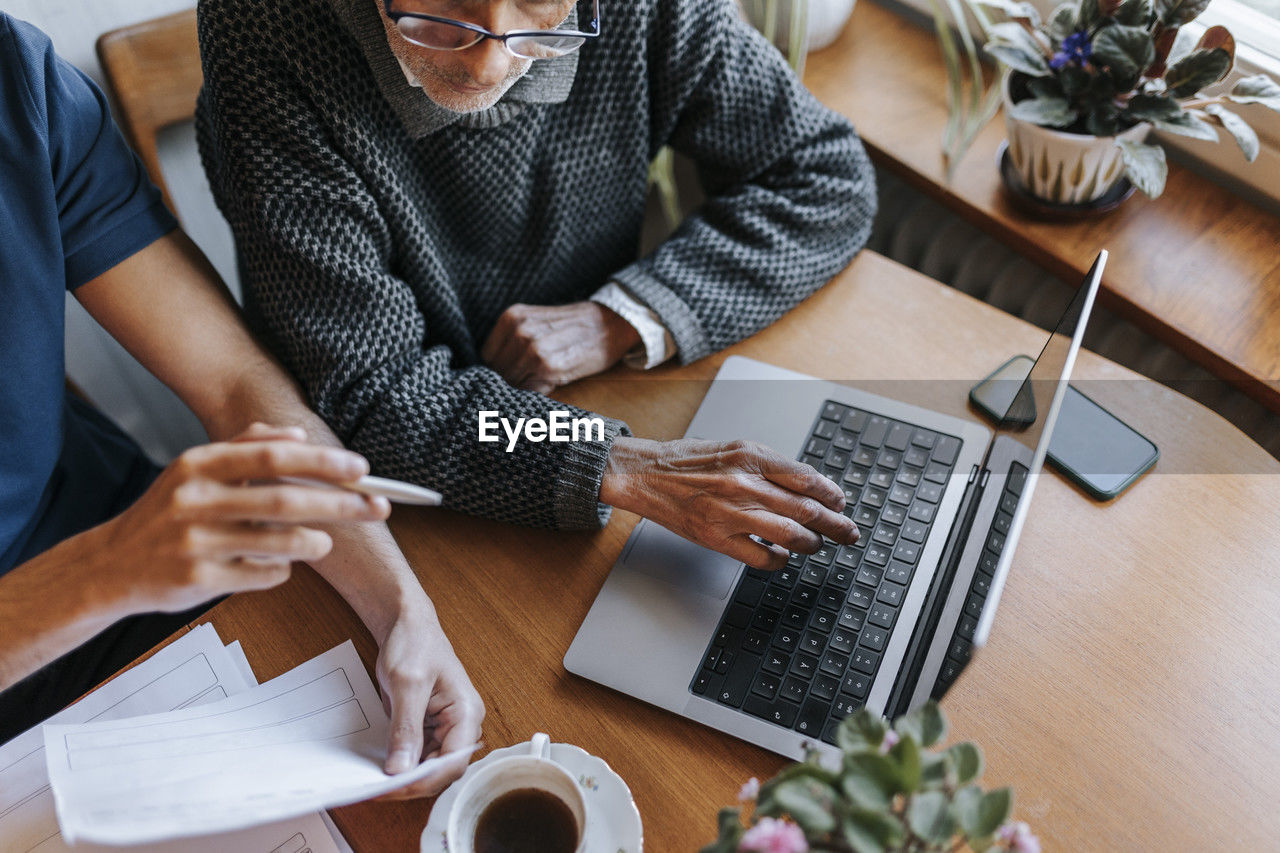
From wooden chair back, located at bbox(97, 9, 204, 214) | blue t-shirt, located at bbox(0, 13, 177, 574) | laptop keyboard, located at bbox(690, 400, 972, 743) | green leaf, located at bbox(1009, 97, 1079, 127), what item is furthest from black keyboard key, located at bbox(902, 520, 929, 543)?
wooden chair back, located at bbox(97, 9, 204, 214)

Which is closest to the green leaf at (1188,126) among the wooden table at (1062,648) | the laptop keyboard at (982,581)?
the wooden table at (1062,648)

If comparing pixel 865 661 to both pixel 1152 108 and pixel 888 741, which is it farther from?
Result: pixel 1152 108

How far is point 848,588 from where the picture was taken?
31.3 inches

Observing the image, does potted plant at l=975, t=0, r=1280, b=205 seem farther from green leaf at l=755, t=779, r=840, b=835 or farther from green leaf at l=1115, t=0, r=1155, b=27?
green leaf at l=755, t=779, r=840, b=835

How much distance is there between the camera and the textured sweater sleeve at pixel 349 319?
2.68ft

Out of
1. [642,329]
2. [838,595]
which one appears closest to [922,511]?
[838,595]

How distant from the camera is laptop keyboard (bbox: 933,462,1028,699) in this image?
0.60 metres

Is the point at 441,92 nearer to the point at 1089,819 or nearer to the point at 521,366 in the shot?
the point at 521,366

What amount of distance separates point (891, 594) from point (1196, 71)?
665 millimetres

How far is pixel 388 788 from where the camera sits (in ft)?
1.91

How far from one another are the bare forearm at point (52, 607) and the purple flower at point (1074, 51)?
1.05m

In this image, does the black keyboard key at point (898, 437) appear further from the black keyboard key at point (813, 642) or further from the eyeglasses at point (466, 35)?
the eyeglasses at point (466, 35)

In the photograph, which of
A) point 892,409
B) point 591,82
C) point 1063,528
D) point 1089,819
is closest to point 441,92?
point 591,82

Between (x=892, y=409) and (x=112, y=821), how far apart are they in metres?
0.73
